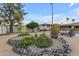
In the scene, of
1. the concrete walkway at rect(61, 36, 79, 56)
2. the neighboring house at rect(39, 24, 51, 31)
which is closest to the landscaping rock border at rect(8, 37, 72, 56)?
the concrete walkway at rect(61, 36, 79, 56)

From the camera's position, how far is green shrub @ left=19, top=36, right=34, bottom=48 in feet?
5.15

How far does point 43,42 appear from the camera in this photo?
5.14 ft

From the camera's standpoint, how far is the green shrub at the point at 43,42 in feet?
5.11

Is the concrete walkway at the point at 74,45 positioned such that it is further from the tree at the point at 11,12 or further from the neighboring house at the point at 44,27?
the tree at the point at 11,12

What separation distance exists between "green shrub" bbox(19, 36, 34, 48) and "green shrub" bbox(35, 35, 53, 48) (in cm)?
6

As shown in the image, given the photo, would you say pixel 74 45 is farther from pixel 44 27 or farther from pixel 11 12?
pixel 11 12

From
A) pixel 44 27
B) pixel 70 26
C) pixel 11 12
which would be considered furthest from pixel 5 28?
pixel 70 26

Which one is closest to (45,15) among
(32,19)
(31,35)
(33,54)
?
(32,19)

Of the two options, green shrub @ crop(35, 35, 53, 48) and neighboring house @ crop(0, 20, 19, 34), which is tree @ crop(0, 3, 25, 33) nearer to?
neighboring house @ crop(0, 20, 19, 34)

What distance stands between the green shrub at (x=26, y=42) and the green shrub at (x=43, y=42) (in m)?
0.06

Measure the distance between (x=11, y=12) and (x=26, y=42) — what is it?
329 millimetres

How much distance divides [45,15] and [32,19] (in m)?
0.13

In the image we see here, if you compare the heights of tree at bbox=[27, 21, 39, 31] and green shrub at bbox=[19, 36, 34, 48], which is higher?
tree at bbox=[27, 21, 39, 31]

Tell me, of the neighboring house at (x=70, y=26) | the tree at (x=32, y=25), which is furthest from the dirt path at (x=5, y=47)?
the neighboring house at (x=70, y=26)
